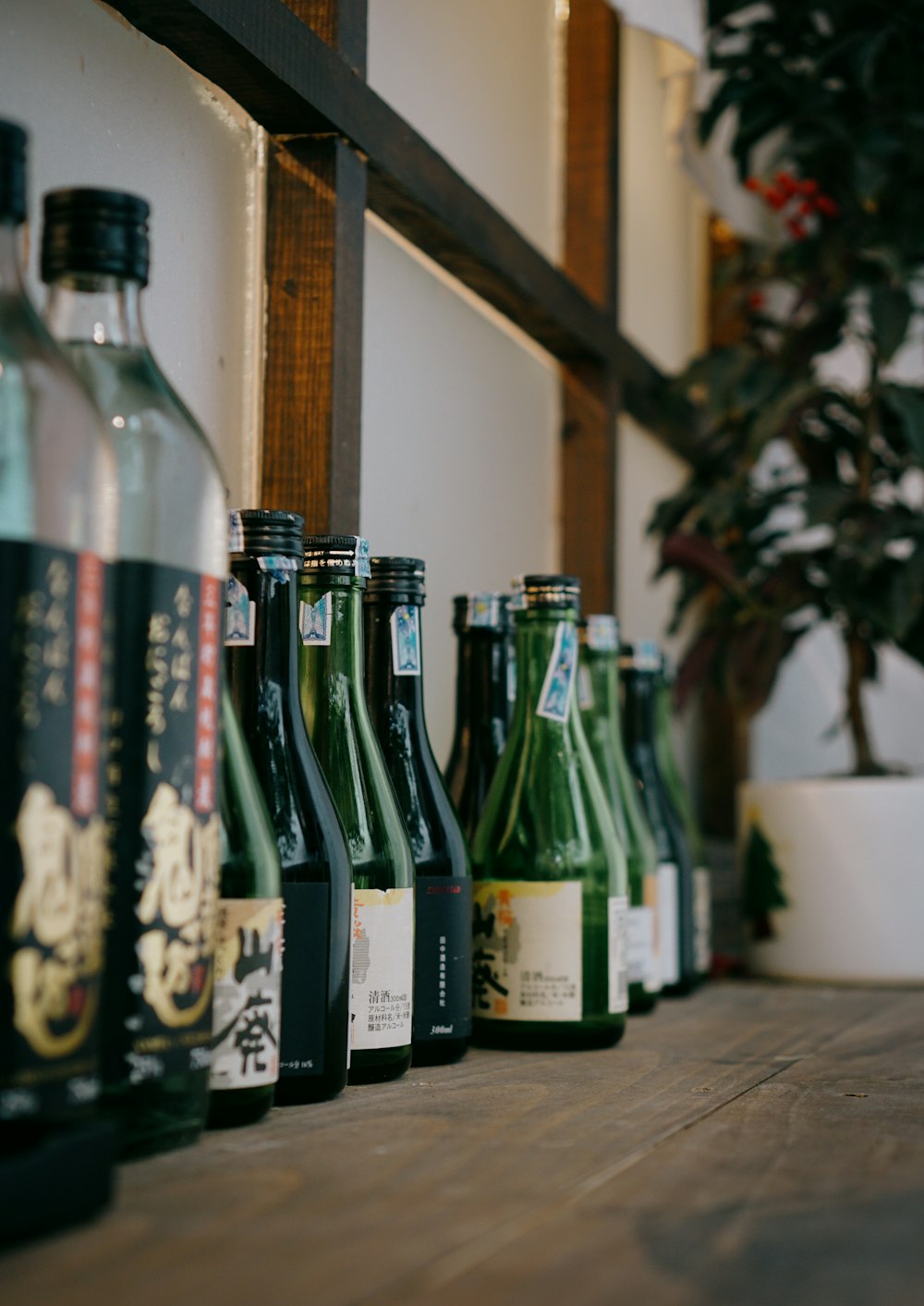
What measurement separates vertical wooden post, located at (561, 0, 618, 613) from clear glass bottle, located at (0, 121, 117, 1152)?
3.98ft

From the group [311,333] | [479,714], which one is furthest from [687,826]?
[311,333]

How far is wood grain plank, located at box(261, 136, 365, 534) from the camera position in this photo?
0.99m

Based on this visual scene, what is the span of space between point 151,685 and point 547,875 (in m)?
0.47

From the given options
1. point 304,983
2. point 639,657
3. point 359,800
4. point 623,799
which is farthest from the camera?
point 639,657

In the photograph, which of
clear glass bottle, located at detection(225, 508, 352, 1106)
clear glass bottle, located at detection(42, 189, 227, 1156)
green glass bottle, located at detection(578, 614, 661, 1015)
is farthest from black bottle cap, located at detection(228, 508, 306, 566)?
green glass bottle, located at detection(578, 614, 661, 1015)

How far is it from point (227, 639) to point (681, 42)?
1107 millimetres

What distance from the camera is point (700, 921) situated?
1.53 meters

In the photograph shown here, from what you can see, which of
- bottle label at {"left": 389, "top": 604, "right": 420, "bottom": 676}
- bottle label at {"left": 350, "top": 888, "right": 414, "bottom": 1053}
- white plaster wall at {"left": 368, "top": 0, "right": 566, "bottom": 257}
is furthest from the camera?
white plaster wall at {"left": 368, "top": 0, "right": 566, "bottom": 257}

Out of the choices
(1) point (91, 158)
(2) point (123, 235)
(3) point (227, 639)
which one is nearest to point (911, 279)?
(1) point (91, 158)

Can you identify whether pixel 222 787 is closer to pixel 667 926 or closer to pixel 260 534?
pixel 260 534

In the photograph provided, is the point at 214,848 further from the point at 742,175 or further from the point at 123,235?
the point at 742,175

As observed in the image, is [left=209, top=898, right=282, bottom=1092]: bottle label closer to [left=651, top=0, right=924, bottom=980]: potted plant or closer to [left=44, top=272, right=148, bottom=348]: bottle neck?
[left=44, top=272, right=148, bottom=348]: bottle neck

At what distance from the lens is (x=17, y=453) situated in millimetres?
467

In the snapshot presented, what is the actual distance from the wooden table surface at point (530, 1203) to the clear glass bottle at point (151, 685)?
0.15 feet
